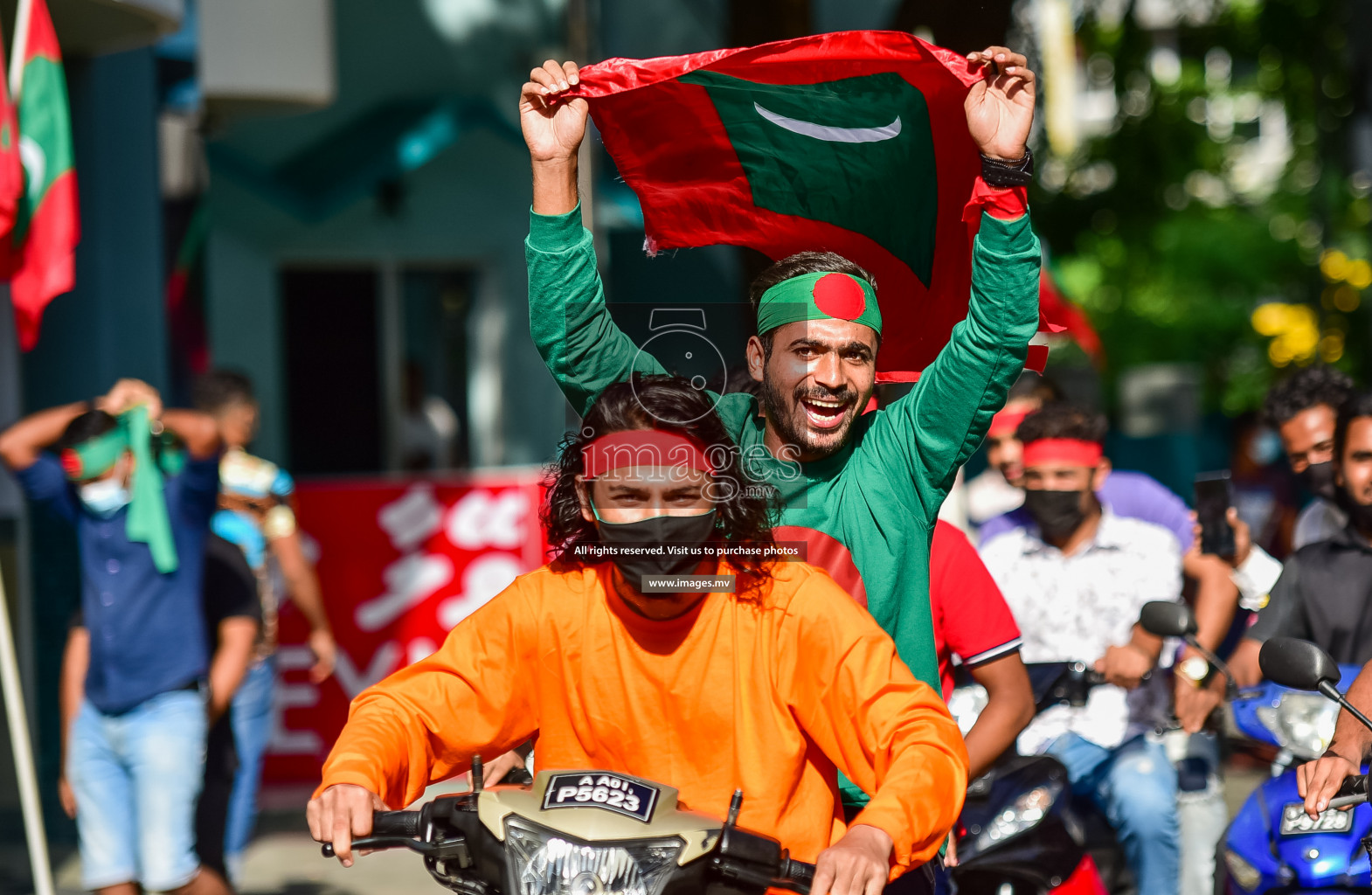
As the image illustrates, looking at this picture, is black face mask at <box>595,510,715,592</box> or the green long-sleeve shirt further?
the green long-sleeve shirt

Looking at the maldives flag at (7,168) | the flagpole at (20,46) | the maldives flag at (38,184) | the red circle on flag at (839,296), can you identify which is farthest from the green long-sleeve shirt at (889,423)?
the flagpole at (20,46)

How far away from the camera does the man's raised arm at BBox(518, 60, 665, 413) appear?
3095mm

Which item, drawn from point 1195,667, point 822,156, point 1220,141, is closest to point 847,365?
point 822,156

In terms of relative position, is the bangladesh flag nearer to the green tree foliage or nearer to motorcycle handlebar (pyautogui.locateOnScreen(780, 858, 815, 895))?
motorcycle handlebar (pyautogui.locateOnScreen(780, 858, 815, 895))

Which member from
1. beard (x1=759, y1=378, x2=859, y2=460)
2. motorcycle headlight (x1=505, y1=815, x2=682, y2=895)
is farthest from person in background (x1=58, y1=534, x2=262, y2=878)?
motorcycle headlight (x1=505, y1=815, x2=682, y2=895)

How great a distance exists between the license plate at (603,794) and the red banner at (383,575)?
21.9 feet

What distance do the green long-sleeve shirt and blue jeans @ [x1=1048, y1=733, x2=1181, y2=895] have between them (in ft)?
6.10

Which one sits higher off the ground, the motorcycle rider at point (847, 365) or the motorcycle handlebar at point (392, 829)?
the motorcycle rider at point (847, 365)

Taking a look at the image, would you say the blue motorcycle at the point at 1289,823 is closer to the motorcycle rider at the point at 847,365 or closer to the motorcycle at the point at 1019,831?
the motorcycle at the point at 1019,831

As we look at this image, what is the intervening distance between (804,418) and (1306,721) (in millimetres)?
1694

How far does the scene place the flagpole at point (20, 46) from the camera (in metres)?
5.48

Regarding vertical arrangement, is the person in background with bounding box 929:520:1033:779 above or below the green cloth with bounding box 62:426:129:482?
below

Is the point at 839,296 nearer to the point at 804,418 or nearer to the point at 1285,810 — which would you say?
the point at 804,418

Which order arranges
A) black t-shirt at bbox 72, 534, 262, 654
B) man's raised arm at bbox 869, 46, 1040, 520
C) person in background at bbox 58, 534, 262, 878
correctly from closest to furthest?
1. man's raised arm at bbox 869, 46, 1040, 520
2. person in background at bbox 58, 534, 262, 878
3. black t-shirt at bbox 72, 534, 262, 654
